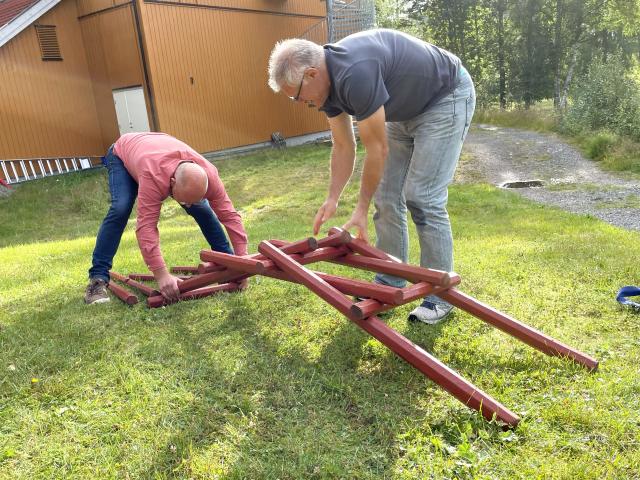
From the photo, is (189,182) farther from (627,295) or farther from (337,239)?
(627,295)

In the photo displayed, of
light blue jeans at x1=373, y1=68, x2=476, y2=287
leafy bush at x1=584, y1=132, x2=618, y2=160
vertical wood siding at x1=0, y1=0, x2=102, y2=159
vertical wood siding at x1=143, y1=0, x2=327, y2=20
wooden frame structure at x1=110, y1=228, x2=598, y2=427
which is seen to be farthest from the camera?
vertical wood siding at x1=143, y1=0, x2=327, y2=20

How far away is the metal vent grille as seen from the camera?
1445cm

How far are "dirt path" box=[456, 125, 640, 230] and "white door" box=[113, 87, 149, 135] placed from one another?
951 centimetres

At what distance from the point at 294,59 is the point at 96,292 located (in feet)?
8.79

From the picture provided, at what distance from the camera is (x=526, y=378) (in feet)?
8.68

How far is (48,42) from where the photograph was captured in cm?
1467

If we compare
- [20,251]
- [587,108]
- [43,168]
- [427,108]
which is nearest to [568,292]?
[427,108]

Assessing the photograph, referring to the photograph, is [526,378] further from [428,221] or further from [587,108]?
[587,108]

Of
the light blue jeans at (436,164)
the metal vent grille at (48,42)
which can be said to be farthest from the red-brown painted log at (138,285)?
the metal vent grille at (48,42)

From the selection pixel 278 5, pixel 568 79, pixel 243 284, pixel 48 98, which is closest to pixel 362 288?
pixel 243 284

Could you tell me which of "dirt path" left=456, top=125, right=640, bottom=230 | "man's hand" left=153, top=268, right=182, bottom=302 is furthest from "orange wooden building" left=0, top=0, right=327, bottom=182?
"man's hand" left=153, top=268, right=182, bottom=302

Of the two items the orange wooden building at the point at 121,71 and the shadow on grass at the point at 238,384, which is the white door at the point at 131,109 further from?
the shadow on grass at the point at 238,384

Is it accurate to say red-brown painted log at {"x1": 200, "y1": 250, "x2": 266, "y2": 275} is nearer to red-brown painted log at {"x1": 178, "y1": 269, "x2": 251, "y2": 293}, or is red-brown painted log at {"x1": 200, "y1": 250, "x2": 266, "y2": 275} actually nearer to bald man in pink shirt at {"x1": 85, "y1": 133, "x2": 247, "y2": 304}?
red-brown painted log at {"x1": 178, "y1": 269, "x2": 251, "y2": 293}

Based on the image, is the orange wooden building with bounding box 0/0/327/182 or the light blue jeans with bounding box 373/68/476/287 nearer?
the light blue jeans with bounding box 373/68/476/287
